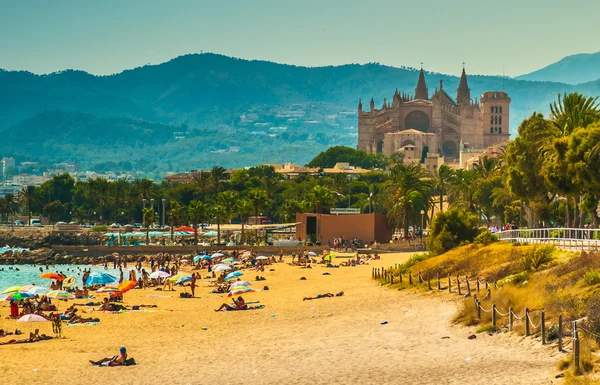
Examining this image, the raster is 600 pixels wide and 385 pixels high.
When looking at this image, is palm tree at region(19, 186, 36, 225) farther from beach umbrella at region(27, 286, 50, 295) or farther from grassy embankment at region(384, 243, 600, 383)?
grassy embankment at region(384, 243, 600, 383)

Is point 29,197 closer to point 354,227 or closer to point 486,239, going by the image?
point 354,227

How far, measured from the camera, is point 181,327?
32.8 m

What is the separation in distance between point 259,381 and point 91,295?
26063 mm

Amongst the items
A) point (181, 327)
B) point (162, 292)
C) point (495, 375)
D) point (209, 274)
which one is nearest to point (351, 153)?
point (209, 274)

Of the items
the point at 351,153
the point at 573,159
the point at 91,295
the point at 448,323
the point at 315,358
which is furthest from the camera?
the point at 351,153

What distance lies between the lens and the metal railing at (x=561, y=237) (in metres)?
34.2

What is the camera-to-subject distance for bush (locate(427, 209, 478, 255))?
4766cm

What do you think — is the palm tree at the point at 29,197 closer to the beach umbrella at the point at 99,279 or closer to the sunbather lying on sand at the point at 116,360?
the beach umbrella at the point at 99,279

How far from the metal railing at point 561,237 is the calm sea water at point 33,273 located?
2839 cm

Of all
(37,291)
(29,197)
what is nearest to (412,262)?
(37,291)

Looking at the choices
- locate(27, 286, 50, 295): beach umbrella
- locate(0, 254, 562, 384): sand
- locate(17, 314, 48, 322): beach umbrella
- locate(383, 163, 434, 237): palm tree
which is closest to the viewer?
locate(0, 254, 562, 384): sand

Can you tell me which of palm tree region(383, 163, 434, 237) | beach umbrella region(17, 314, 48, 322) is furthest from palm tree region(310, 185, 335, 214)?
beach umbrella region(17, 314, 48, 322)

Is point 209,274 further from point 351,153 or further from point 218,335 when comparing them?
point 351,153

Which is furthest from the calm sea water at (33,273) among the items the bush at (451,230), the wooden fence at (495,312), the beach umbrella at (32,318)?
the wooden fence at (495,312)
